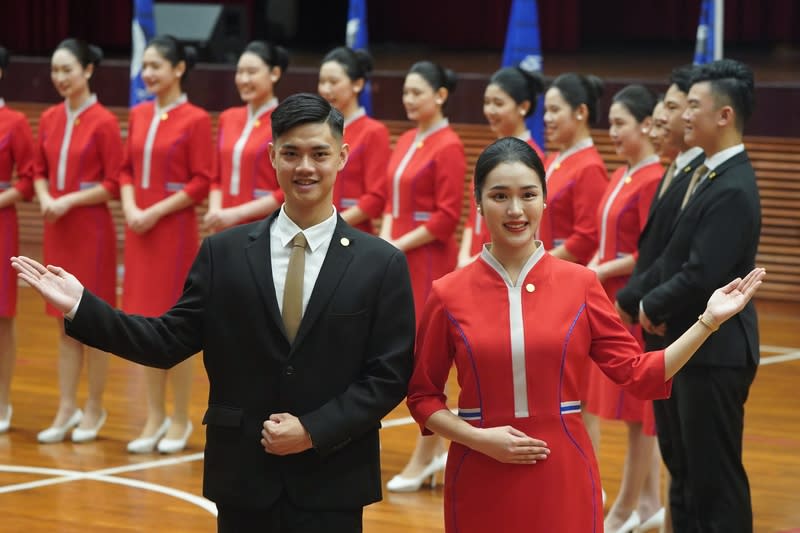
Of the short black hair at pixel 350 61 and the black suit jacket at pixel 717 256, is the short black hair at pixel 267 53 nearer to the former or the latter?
the short black hair at pixel 350 61

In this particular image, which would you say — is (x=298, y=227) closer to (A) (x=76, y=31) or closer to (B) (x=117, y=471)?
(B) (x=117, y=471)

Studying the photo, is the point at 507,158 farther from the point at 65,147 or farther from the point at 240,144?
the point at 65,147

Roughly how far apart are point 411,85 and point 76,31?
9.31m

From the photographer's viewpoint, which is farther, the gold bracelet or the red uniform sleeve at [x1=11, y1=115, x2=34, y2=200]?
the red uniform sleeve at [x1=11, y1=115, x2=34, y2=200]

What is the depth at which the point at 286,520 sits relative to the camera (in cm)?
265

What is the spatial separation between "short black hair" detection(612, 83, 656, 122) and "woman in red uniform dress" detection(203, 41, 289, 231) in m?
1.41

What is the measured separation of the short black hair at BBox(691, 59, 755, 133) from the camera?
3.72 m

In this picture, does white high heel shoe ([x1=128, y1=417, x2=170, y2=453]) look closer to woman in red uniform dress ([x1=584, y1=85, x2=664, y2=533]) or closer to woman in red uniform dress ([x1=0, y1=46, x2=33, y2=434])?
woman in red uniform dress ([x1=0, y1=46, x2=33, y2=434])

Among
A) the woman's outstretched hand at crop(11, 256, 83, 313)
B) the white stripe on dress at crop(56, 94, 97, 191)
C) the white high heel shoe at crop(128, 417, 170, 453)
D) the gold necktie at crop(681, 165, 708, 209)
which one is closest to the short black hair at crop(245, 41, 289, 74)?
the white stripe on dress at crop(56, 94, 97, 191)

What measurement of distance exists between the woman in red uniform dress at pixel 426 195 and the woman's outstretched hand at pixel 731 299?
2.35 m

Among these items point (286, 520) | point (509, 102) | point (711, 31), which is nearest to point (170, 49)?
point (509, 102)

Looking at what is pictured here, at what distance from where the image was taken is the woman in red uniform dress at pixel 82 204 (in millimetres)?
5586

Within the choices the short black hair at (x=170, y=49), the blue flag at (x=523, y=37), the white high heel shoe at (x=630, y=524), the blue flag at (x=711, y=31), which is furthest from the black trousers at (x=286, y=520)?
the blue flag at (x=711, y=31)

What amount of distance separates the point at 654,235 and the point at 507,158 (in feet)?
4.37
